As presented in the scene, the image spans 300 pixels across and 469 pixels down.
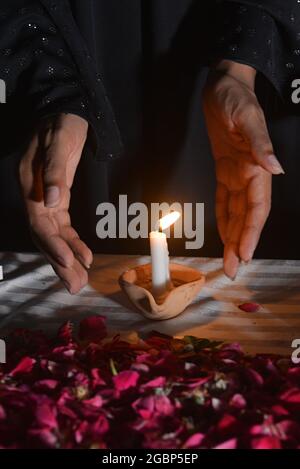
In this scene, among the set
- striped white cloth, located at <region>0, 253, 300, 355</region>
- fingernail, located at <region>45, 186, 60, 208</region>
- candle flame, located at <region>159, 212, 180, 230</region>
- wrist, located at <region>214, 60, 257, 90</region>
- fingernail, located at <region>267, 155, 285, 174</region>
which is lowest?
striped white cloth, located at <region>0, 253, 300, 355</region>

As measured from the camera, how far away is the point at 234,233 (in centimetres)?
69

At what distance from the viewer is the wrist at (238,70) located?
2.36 feet

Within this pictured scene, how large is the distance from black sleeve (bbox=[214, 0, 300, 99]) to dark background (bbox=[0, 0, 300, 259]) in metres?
0.08

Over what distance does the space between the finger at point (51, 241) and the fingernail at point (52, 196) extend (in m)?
0.06

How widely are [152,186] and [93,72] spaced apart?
20 cm

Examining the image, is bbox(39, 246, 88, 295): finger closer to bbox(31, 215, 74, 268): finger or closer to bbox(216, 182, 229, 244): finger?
bbox(31, 215, 74, 268): finger

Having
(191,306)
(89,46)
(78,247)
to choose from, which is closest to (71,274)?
(78,247)

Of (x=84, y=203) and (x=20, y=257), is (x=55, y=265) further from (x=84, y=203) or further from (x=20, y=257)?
(x=84, y=203)

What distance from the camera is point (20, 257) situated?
80 cm

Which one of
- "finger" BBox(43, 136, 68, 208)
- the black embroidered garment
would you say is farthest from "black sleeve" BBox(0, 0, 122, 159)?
"finger" BBox(43, 136, 68, 208)

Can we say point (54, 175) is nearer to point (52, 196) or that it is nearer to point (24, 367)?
point (52, 196)

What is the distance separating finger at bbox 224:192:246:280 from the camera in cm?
68

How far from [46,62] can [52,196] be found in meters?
0.25

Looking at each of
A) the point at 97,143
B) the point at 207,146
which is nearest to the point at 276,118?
the point at 207,146
